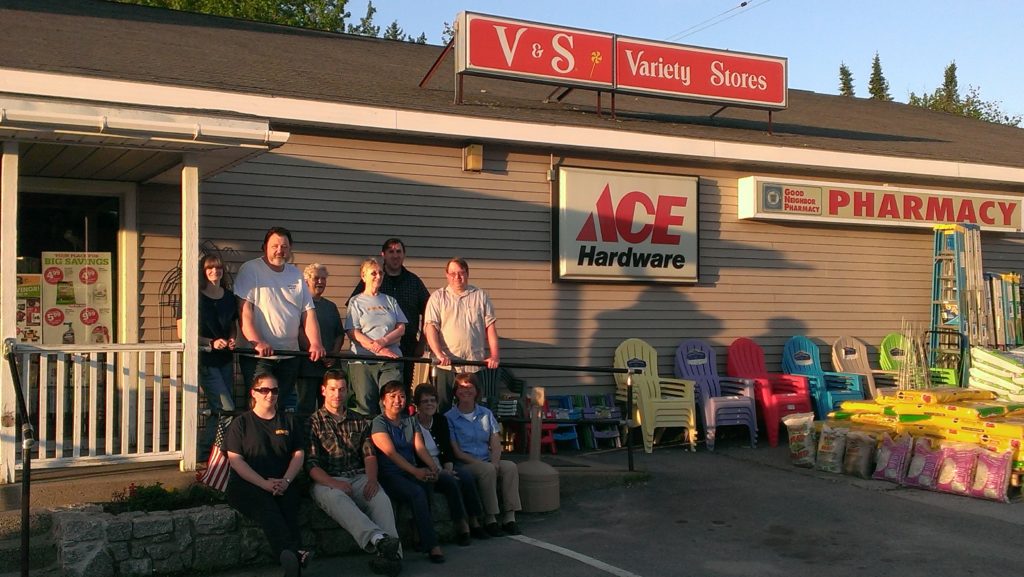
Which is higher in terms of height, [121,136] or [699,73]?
[699,73]

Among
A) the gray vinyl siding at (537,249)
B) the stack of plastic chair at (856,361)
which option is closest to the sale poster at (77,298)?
the gray vinyl siding at (537,249)

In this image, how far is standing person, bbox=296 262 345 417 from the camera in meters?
7.21

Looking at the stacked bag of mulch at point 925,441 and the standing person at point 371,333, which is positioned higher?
the standing person at point 371,333

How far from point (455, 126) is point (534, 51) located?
5.45 ft

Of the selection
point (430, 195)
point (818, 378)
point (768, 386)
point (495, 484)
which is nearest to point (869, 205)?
point (818, 378)

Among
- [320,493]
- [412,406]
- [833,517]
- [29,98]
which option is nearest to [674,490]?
[833,517]

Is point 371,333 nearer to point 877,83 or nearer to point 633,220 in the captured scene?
point 633,220

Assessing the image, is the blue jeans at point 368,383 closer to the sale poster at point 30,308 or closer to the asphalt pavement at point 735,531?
the asphalt pavement at point 735,531

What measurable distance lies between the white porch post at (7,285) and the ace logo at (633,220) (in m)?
5.37

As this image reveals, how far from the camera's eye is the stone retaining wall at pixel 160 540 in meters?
5.57

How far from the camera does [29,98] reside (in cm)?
591

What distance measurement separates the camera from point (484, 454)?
7.12 m

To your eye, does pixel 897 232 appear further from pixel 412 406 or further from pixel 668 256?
pixel 412 406

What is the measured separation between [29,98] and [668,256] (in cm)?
652
